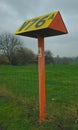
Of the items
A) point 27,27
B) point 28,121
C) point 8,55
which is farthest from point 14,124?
point 8,55

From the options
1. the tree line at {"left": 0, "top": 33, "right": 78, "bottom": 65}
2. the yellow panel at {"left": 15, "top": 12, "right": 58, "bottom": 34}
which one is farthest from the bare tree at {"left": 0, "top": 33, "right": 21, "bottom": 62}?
the yellow panel at {"left": 15, "top": 12, "right": 58, "bottom": 34}

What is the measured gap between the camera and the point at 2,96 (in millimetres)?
8438

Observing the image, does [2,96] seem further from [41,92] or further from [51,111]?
[41,92]

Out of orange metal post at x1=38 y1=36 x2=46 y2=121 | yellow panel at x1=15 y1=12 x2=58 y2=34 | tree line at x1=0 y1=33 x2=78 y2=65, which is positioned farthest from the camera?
tree line at x1=0 y1=33 x2=78 y2=65

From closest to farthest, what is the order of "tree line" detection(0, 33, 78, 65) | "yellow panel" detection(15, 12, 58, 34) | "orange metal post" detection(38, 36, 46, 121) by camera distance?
"yellow panel" detection(15, 12, 58, 34) → "orange metal post" detection(38, 36, 46, 121) → "tree line" detection(0, 33, 78, 65)

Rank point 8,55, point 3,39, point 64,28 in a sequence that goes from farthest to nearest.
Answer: point 3,39, point 8,55, point 64,28

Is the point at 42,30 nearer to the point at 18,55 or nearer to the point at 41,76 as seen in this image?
the point at 41,76

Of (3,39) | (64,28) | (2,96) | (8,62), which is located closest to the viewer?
(64,28)

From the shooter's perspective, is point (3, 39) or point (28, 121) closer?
point (28, 121)

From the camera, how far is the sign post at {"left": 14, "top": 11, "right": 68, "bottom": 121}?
4.95 m

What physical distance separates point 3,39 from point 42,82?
6253cm

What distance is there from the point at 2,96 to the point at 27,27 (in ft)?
12.1

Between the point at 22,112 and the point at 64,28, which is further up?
the point at 64,28

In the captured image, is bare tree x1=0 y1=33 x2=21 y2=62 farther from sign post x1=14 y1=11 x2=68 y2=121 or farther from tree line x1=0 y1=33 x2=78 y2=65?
sign post x1=14 y1=11 x2=68 y2=121
